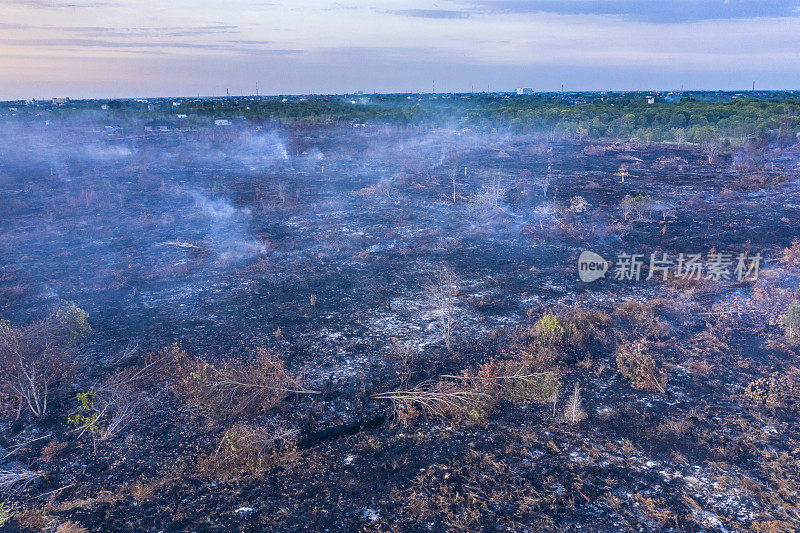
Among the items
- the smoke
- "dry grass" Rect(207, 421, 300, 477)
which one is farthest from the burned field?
the smoke

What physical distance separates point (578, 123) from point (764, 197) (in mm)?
31378

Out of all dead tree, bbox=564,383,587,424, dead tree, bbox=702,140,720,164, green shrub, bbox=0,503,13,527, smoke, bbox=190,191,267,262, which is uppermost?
dead tree, bbox=702,140,720,164

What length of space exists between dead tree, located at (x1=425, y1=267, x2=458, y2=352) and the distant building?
50.8 meters

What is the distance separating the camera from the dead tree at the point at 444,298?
9.70m

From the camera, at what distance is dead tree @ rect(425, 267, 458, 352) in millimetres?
9703

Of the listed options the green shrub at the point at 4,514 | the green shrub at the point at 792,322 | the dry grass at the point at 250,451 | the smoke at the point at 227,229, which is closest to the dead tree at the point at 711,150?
the green shrub at the point at 792,322

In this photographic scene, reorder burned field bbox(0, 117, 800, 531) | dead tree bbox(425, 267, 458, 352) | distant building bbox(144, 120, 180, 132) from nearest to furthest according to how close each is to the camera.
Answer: burned field bbox(0, 117, 800, 531) → dead tree bbox(425, 267, 458, 352) → distant building bbox(144, 120, 180, 132)

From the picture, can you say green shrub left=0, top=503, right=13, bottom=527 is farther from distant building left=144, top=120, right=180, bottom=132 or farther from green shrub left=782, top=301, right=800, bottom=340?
Result: distant building left=144, top=120, right=180, bottom=132

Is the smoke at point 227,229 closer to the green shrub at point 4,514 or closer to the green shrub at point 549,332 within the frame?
the green shrub at point 4,514

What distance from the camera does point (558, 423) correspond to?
7.07 metres

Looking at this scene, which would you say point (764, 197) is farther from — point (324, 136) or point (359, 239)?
point (324, 136)

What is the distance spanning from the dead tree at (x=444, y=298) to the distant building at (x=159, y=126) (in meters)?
50.8

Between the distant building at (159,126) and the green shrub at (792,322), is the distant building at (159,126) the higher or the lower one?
the higher one

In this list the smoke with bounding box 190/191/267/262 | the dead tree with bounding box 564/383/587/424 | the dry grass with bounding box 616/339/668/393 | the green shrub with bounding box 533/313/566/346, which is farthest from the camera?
the smoke with bounding box 190/191/267/262
